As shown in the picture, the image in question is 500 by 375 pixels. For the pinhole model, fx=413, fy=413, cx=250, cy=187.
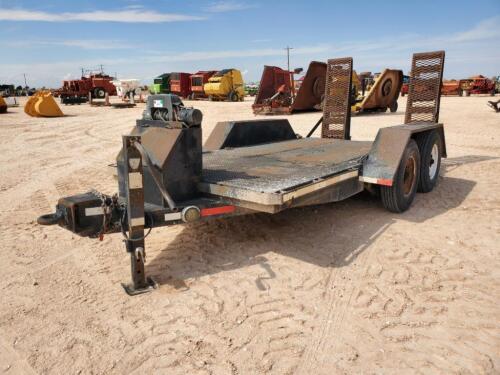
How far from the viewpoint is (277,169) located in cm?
422

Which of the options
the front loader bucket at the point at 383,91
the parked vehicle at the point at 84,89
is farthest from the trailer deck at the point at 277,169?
the parked vehicle at the point at 84,89

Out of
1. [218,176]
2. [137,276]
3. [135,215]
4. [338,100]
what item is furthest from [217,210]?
[338,100]

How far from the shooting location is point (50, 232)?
4.36 m

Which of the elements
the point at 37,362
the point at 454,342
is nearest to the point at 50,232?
the point at 37,362

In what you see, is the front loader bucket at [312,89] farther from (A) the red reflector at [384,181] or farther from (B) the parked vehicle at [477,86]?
(B) the parked vehicle at [477,86]

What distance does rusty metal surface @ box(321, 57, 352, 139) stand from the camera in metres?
7.18

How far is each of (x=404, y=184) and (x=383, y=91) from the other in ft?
42.7

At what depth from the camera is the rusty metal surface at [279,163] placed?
3.58 metres

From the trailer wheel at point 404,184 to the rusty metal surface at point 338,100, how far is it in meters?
2.30

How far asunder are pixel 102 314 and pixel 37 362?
→ 0.52 m

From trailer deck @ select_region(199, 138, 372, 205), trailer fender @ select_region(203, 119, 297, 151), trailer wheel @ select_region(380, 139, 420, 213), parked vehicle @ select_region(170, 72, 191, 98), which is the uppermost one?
parked vehicle @ select_region(170, 72, 191, 98)

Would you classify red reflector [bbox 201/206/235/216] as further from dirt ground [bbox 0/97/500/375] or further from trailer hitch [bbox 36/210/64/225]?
trailer hitch [bbox 36/210/64/225]

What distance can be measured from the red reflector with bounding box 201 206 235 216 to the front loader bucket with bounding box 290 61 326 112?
7888 mm

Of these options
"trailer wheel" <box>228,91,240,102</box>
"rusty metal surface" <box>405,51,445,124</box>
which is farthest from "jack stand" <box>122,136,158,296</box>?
"trailer wheel" <box>228,91,240,102</box>
